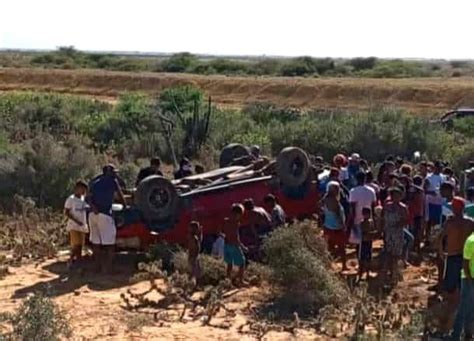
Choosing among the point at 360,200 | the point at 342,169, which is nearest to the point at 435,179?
the point at 342,169

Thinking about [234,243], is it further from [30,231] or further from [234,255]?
[30,231]

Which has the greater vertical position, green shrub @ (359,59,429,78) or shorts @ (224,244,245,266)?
green shrub @ (359,59,429,78)

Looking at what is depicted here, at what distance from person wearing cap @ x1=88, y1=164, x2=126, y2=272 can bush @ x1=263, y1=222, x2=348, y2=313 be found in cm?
246

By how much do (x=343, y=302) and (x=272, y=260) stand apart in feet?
3.55

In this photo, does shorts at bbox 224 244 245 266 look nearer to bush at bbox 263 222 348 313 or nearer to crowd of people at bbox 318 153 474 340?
bush at bbox 263 222 348 313

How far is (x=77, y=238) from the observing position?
12.3m

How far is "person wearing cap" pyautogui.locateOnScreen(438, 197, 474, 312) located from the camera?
910 centimetres

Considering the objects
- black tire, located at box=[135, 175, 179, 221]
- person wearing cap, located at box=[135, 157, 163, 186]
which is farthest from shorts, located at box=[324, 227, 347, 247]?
person wearing cap, located at box=[135, 157, 163, 186]

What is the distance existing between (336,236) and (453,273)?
2840 millimetres

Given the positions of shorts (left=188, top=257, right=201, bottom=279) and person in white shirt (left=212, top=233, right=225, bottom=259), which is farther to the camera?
person in white shirt (left=212, top=233, right=225, bottom=259)

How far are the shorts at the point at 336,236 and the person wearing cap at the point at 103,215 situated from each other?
9.76 ft

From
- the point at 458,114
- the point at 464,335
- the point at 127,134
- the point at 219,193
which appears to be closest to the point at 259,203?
the point at 219,193

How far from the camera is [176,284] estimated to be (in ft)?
36.7

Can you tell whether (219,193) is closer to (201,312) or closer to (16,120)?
(201,312)
